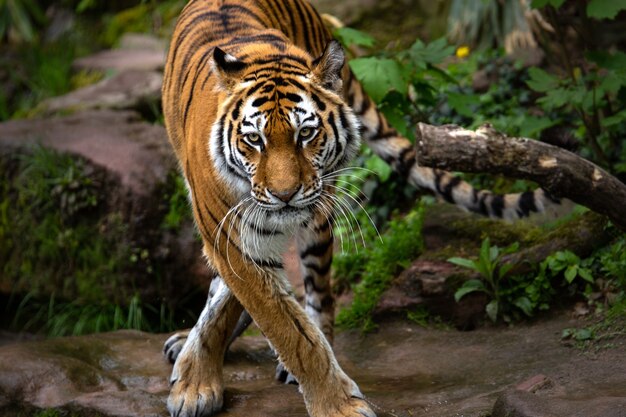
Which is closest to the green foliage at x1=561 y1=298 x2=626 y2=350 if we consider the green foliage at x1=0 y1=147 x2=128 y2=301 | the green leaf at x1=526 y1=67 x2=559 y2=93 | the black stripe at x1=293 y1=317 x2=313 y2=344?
the green leaf at x1=526 y1=67 x2=559 y2=93

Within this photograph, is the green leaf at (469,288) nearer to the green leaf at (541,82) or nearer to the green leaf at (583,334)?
the green leaf at (583,334)

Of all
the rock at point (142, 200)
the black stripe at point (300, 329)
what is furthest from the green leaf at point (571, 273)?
the rock at point (142, 200)

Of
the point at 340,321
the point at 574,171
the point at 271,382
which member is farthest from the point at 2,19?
the point at 574,171

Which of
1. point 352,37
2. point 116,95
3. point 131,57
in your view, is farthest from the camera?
point 131,57

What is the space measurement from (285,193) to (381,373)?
1647 mm

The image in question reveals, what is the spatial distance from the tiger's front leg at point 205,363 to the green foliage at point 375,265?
138cm

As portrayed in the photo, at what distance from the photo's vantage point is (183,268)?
7.23 meters

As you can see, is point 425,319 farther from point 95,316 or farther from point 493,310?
point 95,316

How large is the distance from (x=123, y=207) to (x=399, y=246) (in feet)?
7.57

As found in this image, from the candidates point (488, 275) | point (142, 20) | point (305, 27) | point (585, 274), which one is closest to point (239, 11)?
point (305, 27)

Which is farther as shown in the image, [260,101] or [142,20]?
[142,20]

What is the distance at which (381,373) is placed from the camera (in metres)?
4.92

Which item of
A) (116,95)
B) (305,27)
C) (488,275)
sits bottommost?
(488,275)

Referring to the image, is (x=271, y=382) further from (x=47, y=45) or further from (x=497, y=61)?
(x=47, y=45)
